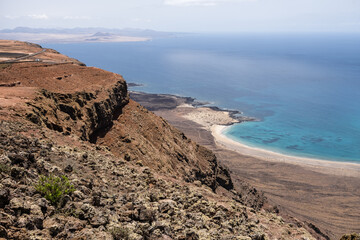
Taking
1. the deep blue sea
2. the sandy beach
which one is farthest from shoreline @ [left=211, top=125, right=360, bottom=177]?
the deep blue sea

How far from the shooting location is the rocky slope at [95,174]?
8023 millimetres

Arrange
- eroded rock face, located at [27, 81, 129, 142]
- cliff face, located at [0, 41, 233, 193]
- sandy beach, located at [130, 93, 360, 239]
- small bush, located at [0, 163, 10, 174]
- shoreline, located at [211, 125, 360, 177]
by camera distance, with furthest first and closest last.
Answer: shoreline, located at [211, 125, 360, 177] < sandy beach, located at [130, 93, 360, 239] < cliff face, located at [0, 41, 233, 193] < eroded rock face, located at [27, 81, 129, 142] < small bush, located at [0, 163, 10, 174]

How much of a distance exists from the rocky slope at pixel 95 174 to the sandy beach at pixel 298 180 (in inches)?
857

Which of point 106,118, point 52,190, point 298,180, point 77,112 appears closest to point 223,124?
point 298,180

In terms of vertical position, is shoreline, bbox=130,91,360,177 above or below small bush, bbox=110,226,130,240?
below

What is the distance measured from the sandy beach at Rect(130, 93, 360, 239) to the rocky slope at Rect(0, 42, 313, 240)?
71.4 feet

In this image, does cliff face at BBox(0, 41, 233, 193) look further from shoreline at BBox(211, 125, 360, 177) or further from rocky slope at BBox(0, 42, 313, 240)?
shoreline at BBox(211, 125, 360, 177)

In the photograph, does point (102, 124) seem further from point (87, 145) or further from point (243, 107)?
point (243, 107)

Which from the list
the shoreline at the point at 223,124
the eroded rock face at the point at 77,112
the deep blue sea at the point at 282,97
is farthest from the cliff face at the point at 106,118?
the deep blue sea at the point at 282,97

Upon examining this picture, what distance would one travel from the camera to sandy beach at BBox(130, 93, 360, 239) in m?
41.2

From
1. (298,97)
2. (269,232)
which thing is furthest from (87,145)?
(298,97)

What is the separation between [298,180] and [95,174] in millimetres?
48404

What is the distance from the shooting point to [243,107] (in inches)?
4102

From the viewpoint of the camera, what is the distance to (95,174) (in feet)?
43.7
